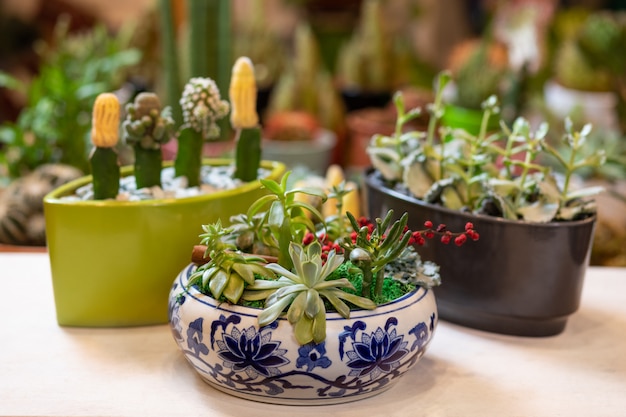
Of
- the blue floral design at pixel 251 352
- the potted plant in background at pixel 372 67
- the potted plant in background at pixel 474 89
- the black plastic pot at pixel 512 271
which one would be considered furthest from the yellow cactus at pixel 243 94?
the potted plant in background at pixel 372 67

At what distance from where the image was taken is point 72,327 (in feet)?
2.81

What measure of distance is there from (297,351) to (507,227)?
0.28 meters

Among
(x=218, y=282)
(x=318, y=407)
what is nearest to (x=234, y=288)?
(x=218, y=282)

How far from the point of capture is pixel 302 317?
670 millimetres

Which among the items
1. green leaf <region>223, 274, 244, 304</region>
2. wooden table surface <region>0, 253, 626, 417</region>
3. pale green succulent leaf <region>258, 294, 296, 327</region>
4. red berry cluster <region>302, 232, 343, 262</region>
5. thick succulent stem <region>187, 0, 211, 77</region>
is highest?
thick succulent stem <region>187, 0, 211, 77</region>

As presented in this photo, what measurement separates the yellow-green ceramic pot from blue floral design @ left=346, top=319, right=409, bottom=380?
259 mm

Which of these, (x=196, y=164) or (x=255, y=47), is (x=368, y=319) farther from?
(x=255, y=47)

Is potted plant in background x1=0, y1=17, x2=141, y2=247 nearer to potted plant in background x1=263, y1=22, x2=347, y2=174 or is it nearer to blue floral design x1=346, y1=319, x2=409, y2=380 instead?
potted plant in background x1=263, y1=22, x2=347, y2=174

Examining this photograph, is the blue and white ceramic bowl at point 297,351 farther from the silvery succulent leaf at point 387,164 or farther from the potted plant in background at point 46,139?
the potted plant in background at point 46,139

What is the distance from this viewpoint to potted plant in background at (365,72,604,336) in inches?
32.6

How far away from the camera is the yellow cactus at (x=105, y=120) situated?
0.82 meters

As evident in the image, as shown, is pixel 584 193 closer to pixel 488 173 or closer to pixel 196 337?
pixel 488 173

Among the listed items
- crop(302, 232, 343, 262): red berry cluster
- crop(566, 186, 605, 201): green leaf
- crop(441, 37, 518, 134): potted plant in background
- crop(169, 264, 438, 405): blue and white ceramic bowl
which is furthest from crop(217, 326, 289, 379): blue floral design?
crop(441, 37, 518, 134): potted plant in background

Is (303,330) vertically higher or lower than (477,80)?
lower
